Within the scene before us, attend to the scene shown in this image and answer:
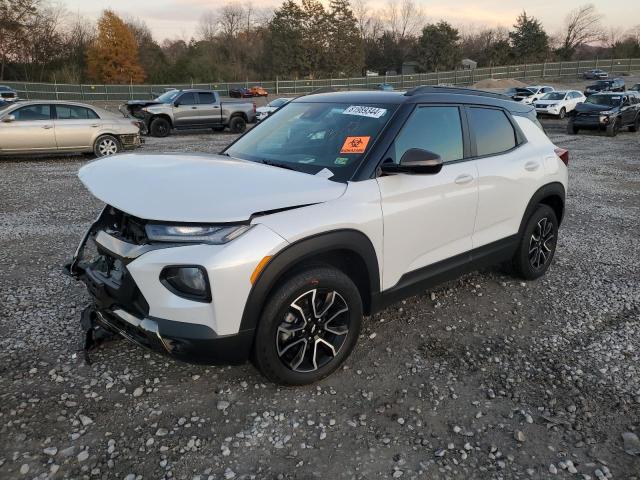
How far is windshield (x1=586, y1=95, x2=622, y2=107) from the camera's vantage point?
62.6 ft

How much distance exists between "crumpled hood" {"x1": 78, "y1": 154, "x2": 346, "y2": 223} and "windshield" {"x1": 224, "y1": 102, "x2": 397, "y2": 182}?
0.76 ft

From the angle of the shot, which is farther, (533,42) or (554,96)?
(533,42)

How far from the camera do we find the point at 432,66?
73.2 metres

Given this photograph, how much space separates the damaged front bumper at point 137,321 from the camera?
2.50 metres

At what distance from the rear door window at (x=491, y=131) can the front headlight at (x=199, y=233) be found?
224 centimetres

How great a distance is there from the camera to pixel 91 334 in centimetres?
326

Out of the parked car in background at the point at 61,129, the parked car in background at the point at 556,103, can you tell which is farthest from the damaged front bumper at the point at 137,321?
the parked car in background at the point at 556,103

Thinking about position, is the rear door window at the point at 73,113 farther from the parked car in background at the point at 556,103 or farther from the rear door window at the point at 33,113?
the parked car in background at the point at 556,103

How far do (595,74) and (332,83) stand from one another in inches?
1315

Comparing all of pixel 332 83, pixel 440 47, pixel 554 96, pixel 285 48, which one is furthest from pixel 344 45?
pixel 554 96

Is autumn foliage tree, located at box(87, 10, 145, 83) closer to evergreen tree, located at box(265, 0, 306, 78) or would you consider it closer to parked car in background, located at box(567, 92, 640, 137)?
evergreen tree, located at box(265, 0, 306, 78)

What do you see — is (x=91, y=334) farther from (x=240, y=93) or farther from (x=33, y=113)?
(x=240, y=93)

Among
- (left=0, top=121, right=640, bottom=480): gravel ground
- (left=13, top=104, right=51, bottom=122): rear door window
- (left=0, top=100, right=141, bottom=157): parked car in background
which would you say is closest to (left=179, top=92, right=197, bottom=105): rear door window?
(left=0, top=100, right=141, bottom=157): parked car in background

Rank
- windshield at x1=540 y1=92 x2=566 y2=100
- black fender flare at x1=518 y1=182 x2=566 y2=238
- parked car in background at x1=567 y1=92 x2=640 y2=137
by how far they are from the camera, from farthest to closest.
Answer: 1. windshield at x1=540 y1=92 x2=566 y2=100
2. parked car in background at x1=567 y1=92 x2=640 y2=137
3. black fender flare at x1=518 y1=182 x2=566 y2=238
